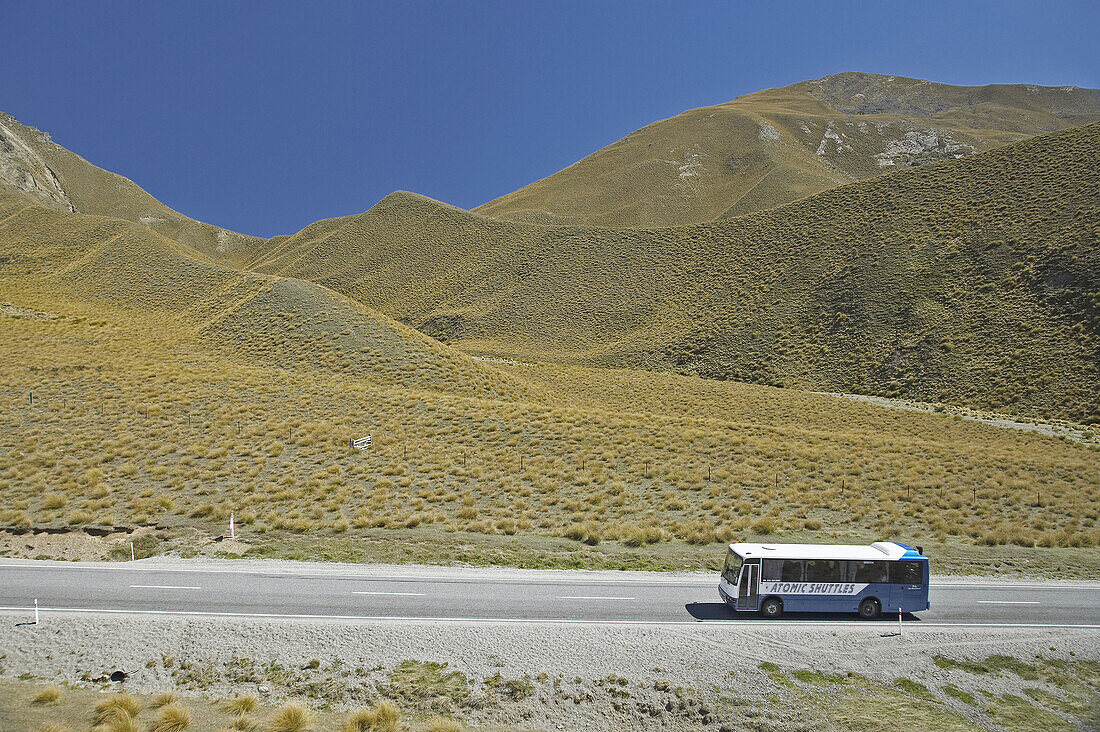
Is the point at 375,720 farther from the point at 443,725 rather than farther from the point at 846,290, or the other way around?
the point at 846,290

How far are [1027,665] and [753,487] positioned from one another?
42.3ft

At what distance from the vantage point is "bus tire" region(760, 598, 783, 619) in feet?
45.5

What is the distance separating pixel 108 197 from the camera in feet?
484

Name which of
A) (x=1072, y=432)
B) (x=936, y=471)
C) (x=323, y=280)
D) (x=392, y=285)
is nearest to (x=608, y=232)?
(x=392, y=285)

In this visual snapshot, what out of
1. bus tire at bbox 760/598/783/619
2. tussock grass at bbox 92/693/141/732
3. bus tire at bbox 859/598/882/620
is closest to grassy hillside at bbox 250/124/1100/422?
bus tire at bbox 859/598/882/620

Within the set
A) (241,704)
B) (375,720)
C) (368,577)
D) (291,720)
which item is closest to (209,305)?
(368,577)

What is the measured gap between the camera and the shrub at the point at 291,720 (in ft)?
30.9

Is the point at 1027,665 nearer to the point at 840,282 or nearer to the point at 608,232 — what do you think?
the point at 840,282

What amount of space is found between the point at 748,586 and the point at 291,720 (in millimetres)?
9464

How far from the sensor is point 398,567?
16.9m

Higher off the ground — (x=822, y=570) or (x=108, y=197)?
(x=108, y=197)

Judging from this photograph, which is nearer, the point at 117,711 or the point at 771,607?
the point at 117,711

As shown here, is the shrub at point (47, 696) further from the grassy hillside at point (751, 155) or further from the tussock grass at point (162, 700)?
the grassy hillside at point (751, 155)

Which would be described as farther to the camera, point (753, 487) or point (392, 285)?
point (392, 285)
